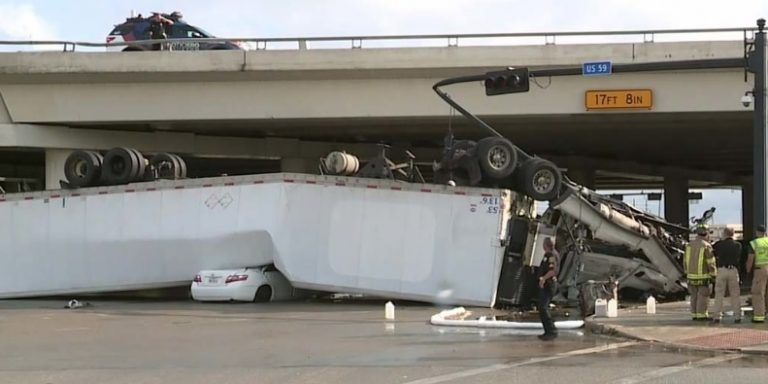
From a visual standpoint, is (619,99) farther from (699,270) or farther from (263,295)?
(263,295)

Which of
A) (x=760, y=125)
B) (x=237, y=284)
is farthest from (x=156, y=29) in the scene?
(x=760, y=125)

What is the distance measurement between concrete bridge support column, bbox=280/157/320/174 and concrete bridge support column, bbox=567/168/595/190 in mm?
13399

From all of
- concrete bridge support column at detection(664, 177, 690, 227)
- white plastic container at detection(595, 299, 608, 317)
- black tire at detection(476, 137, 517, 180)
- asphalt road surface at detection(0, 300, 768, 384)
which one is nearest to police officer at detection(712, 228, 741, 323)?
white plastic container at detection(595, 299, 608, 317)

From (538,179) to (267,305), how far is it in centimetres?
628

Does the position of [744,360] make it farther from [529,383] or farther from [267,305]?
[267,305]

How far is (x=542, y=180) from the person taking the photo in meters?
15.9

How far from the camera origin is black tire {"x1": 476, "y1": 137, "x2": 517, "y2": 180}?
15.8m

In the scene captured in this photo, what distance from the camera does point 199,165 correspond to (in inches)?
1463

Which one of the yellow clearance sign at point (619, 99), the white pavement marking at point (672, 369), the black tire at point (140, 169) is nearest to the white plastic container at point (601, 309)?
the white pavement marking at point (672, 369)

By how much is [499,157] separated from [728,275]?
490 cm

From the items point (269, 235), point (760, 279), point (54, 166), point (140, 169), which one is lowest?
point (760, 279)

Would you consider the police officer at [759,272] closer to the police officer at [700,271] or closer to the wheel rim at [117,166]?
the police officer at [700,271]

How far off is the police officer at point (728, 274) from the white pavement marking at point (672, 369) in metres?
3.12

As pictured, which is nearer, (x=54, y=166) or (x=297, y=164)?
(x=54, y=166)
